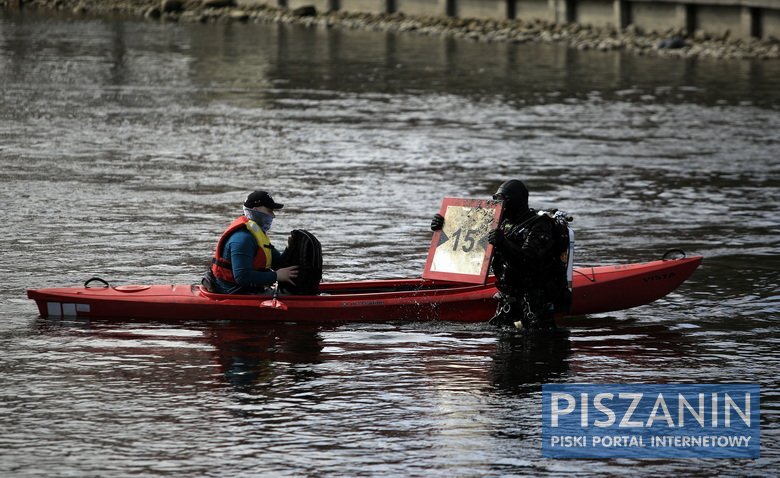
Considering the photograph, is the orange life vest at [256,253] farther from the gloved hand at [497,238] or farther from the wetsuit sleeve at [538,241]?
the wetsuit sleeve at [538,241]

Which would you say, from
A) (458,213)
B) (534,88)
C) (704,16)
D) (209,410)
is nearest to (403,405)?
(209,410)

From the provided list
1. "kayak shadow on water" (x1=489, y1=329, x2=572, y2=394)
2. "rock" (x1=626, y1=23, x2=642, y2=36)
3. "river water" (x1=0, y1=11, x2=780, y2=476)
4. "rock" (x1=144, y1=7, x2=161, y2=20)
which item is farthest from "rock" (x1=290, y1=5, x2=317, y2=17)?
"kayak shadow on water" (x1=489, y1=329, x2=572, y2=394)

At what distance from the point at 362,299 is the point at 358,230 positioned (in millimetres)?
5087

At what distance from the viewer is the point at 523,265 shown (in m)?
13.0

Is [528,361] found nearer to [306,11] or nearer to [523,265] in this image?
[523,265]

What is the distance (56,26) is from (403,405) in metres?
45.9

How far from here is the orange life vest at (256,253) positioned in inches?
526

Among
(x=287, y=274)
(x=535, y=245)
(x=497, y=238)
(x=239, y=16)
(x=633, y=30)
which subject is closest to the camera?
(x=497, y=238)

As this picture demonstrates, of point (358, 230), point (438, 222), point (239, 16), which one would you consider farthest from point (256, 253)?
point (239, 16)

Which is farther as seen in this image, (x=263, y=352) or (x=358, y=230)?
(x=358, y=230)

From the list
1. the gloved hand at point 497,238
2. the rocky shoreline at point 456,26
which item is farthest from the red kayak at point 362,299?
the rocky shoreline at point 456,26

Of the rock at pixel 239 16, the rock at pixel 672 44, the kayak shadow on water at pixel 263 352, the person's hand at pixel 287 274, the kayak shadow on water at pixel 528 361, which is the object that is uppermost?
the rock at pixel 239 16

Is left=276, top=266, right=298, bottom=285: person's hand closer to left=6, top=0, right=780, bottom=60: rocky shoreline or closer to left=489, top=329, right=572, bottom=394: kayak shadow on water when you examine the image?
left=489, top=329, right=572, bottom=394: kayak shadow on water

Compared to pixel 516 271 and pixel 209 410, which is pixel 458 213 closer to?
pixel 516 271
